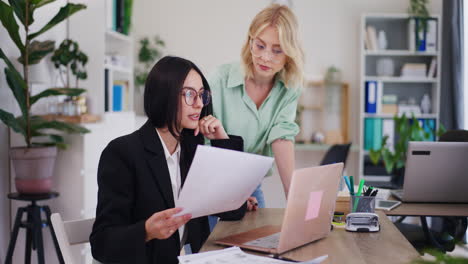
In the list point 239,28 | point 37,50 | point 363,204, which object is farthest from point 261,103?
point 239,28

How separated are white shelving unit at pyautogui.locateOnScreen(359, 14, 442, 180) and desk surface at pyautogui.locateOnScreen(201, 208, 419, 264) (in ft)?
12.2

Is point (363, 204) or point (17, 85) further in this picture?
point (17, 85)

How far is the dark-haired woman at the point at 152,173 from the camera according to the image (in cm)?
140

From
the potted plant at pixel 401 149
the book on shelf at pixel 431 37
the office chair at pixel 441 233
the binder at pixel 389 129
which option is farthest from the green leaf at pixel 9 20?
the book on shelf at pixel 431 37

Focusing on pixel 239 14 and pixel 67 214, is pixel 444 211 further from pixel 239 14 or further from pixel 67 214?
pixel 239 14

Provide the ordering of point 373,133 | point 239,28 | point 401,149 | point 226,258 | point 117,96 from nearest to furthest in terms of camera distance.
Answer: point 226,258 < point 401,149 < point 117,96 < point 373,133 < point 239,28

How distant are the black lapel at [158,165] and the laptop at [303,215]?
204 millimetres

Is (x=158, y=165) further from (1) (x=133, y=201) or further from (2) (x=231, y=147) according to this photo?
(2) (x=231, y=147)

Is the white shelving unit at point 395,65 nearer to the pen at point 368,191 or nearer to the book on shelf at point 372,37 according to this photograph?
the book on shelf at point 372,37

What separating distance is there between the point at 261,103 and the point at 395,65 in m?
3.69

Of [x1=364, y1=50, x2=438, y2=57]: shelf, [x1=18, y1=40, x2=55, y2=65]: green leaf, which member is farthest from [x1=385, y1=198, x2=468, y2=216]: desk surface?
[x1=364, y1=50, x2=438, y2=57]: shelf

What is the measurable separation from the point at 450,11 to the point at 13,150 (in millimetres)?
3694

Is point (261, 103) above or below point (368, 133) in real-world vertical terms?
above

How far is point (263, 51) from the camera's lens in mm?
1972
